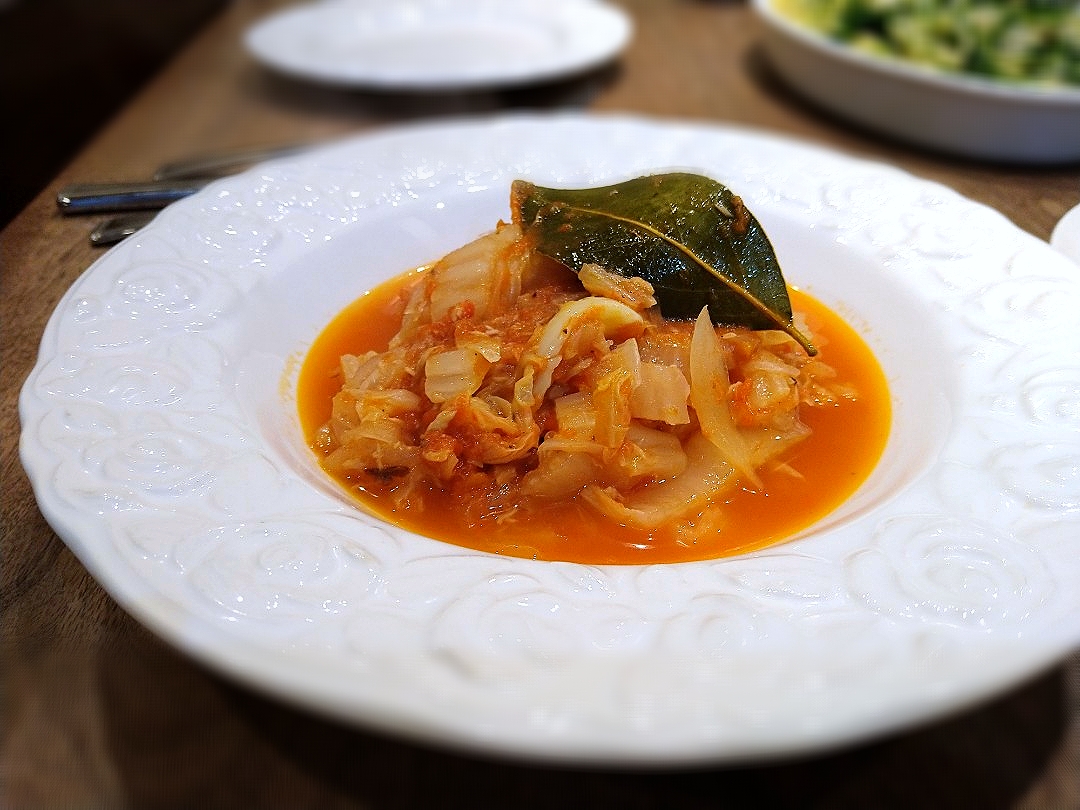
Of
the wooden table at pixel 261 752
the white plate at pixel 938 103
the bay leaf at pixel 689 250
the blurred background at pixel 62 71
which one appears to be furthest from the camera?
the blurred background at pixel 62 71

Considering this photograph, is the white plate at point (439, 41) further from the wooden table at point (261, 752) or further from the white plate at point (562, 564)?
the wooden table at point (261, 752)

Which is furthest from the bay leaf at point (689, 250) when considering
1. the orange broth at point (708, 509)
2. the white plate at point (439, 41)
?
the white plate at point (439, 41)

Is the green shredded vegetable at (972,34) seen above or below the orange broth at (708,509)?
above

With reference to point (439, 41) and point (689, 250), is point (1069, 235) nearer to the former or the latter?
point (689, 250)

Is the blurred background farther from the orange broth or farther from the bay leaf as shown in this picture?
the bay leaf

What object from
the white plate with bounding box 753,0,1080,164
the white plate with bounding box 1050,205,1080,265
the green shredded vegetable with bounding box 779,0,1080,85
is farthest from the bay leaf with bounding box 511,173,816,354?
the green shredded vegetable with bounding box 779,0,1080,85

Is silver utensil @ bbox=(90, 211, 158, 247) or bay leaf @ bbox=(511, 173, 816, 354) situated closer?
bay leaf @ bbox=(511, 173, 816, 354)
